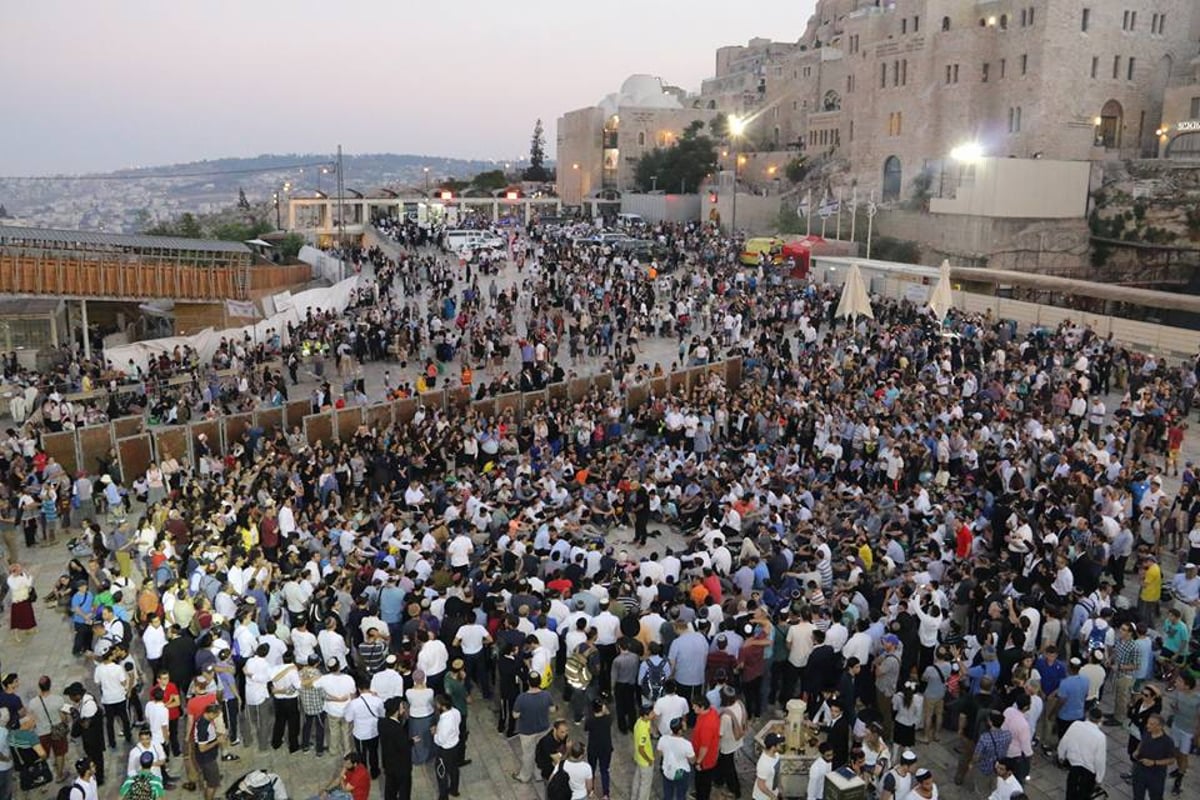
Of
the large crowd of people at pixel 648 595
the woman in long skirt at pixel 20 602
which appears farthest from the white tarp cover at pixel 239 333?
the woman in long skirt at pixel 20 602

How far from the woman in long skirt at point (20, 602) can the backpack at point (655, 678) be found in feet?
25.6

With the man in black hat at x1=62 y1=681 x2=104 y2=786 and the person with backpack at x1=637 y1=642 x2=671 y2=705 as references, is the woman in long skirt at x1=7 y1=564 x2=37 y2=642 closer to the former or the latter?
the man in black hat at x1=62 y1=681 x2=104 y2=786

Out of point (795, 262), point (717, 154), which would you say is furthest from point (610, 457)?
point (717, 154)

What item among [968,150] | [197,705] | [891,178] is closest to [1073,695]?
[197,705]

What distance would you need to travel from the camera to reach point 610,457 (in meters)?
16.9

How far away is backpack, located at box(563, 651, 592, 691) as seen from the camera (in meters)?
9.20

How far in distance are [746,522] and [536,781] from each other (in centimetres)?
566

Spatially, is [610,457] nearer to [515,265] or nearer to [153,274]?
[153,274]

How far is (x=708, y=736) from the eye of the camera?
320 inches

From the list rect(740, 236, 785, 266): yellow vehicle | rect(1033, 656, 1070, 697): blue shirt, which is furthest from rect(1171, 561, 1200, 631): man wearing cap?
Answer: rect(740, 236, 785, 266): yellow vehicle

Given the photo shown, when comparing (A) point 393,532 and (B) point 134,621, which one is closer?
(B) point 134,621

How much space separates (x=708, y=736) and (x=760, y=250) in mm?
33131

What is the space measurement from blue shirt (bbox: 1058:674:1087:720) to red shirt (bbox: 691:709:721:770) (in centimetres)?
325

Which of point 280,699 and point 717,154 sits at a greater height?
point 717,154
